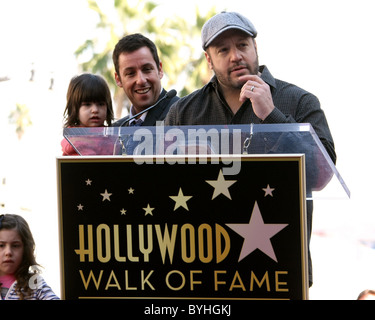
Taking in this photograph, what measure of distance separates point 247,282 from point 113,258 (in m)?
0.48

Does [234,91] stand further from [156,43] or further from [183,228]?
[156,43]

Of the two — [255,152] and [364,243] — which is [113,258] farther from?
[364,243]

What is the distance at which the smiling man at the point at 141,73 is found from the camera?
359 centimetres

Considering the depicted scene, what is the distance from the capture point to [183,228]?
240 centimetres

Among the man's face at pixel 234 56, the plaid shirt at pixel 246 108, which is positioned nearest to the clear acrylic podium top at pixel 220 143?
the plaid shirt at pixel 246 108

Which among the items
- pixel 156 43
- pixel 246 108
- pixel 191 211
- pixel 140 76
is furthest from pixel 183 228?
pixel 156 43

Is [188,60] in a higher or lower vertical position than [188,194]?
higher

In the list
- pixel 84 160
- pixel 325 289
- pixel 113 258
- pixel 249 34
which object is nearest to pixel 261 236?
pixel 113 258

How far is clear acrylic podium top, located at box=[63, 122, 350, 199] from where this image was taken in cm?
236

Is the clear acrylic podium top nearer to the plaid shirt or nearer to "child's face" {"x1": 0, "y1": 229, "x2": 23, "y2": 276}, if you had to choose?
the plaid shirt

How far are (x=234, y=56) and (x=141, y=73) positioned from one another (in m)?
0.76

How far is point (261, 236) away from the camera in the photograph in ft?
7.80

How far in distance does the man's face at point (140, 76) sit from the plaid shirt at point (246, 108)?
1.35ft

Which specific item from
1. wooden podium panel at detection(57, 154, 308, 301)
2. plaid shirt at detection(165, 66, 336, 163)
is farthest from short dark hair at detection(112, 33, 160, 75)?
wooden podium panel at detection(57, 154, 308, 301)
